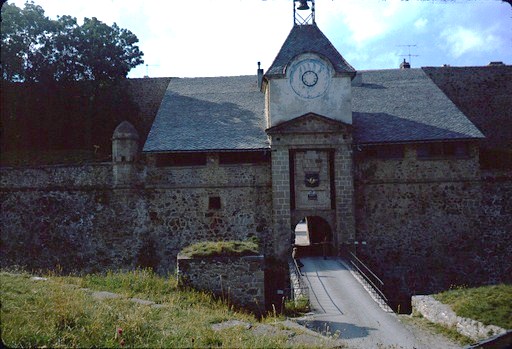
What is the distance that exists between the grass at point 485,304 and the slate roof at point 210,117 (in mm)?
10960

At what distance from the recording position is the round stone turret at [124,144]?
21156mm

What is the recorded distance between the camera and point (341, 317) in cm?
1223

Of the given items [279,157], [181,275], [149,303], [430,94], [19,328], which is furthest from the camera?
[430,94]

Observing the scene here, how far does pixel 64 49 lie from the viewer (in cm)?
2367

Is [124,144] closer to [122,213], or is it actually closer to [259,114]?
[122,213]

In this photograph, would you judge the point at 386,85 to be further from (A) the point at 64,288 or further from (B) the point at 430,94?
(A) the point at 64,288

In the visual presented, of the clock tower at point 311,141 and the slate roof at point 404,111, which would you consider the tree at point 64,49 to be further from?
the slate roof at point 404,111

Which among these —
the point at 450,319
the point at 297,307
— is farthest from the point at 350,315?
the point at 450,319

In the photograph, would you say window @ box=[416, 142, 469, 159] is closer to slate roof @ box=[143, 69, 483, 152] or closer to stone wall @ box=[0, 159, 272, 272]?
slate roof @ box=[143, 69, 483, 152]

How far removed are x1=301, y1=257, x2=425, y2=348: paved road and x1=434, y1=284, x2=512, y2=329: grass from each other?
158 cm

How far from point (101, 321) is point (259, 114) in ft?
54.7

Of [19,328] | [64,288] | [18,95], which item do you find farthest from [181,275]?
[18,95]

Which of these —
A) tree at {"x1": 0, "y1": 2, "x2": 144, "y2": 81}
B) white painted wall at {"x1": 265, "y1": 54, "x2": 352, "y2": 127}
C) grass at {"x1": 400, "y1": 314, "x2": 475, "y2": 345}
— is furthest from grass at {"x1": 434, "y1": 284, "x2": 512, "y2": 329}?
tree at {"x1": 0, "y1": 2, "x2": 144, "y2": 81}

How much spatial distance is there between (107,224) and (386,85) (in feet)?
56.7
